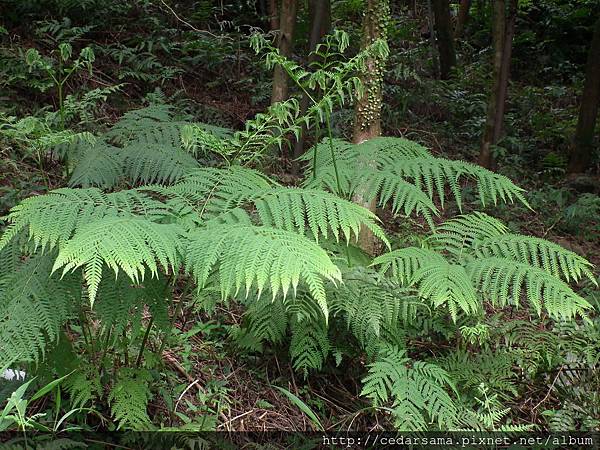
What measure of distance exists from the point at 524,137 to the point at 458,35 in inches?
213

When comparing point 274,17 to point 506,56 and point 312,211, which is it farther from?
point 312,211

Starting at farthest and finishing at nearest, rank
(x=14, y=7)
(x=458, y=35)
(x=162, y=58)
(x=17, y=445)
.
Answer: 1. (x=458, y=35)
2. (x=162, y=58)
3. (x=14, y=7)
4. (x=17, y=445)

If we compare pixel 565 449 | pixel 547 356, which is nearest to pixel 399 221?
pixel 547 356

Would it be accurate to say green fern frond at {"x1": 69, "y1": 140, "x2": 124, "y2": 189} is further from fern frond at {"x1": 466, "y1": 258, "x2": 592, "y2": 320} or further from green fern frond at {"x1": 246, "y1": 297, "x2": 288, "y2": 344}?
fern frond at {"x1": 466, "y1": 258, "x2": 592, "y2": 320}

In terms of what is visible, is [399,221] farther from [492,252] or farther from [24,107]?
[24,107]

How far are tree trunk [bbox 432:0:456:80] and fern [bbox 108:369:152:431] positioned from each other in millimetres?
9235

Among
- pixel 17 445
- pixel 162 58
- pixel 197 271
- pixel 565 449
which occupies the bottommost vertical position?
pixel 565 449

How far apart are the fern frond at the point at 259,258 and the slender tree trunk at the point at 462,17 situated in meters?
12.7

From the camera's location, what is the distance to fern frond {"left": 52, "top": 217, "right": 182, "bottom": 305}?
68.3 inches

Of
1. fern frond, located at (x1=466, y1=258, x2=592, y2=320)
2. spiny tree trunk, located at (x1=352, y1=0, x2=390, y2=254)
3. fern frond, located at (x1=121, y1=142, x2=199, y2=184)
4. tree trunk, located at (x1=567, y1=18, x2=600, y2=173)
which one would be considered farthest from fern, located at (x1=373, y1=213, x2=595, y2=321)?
tree trunk, located at (x1=567, y1=18, x2=600, y2=173)

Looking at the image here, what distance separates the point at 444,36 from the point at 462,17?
3.60m

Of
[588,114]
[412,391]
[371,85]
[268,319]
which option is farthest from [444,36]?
[412,391]

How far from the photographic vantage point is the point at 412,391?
2527 mm

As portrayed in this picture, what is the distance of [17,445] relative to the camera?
6.89ft
